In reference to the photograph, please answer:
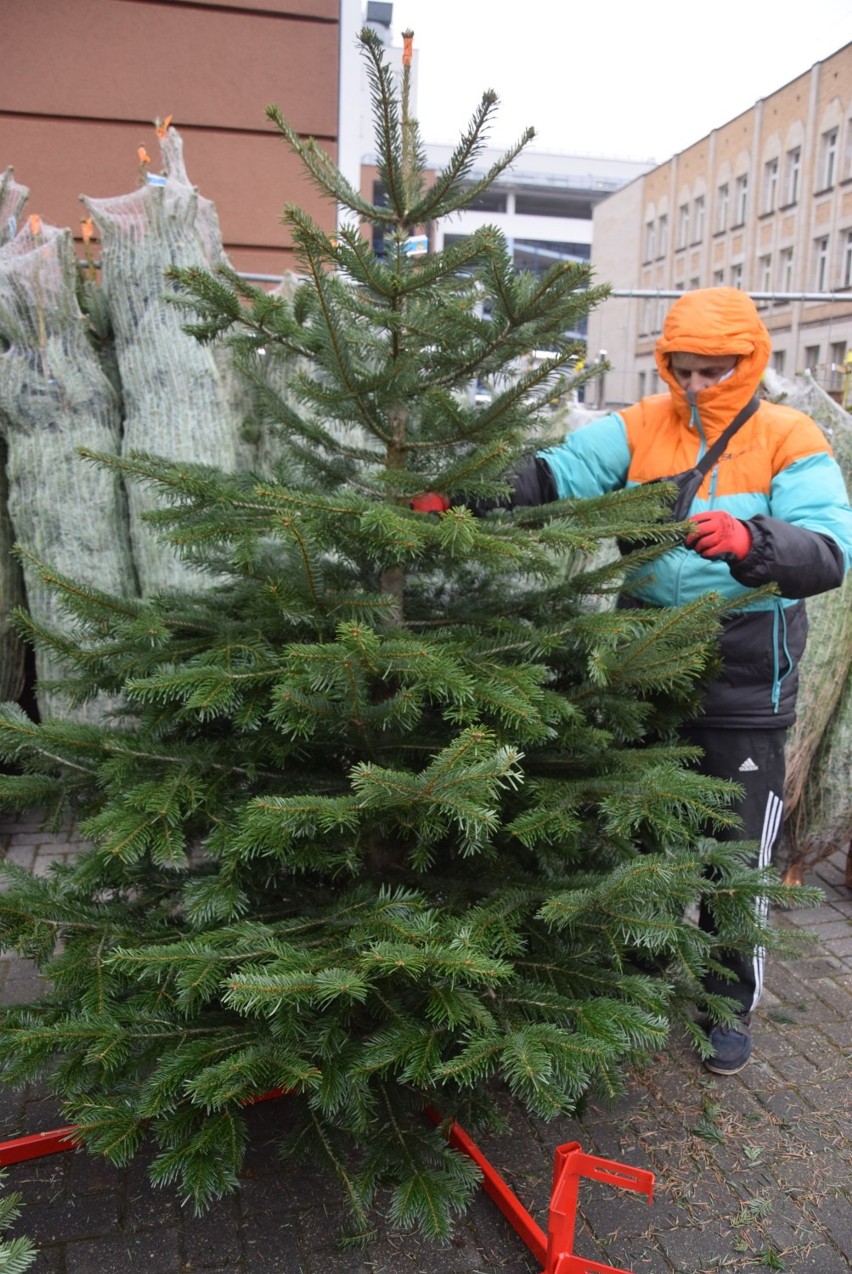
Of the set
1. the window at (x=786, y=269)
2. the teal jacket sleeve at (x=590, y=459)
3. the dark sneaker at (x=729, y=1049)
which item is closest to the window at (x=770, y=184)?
the window at (x=786, y=269)

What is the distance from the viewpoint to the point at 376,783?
1.80 m

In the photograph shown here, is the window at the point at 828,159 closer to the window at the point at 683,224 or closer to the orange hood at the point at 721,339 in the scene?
the window at the point at 683,224

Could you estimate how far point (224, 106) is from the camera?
20.0 ft

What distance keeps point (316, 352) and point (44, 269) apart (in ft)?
7.88

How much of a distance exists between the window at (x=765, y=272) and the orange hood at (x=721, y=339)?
31123 mm

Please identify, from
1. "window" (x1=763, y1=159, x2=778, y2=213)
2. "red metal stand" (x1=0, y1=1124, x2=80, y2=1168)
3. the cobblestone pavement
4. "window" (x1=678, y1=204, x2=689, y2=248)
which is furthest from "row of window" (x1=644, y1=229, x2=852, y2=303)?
"red metal stand" (x1=0, y1=1124, x2=80, y2=1168)

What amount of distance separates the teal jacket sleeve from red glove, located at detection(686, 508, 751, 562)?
0.58m

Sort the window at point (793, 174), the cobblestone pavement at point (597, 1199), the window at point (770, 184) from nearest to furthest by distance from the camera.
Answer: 1. the cobblestone pavement at point (597, 1199)
2. the window at point (793, 174)
3. the window at point (770, 184)

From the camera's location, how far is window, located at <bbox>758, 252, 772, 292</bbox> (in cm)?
3109

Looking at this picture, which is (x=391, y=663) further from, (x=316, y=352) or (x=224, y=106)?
(x=224, y=106)

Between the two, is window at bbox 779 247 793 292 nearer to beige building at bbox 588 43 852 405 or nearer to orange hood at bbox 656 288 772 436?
beige building at bbox 588 43 852 405

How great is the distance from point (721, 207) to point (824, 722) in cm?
3461

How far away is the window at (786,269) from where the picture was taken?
96.9 feet

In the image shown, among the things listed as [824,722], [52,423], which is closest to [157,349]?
[52,423]
